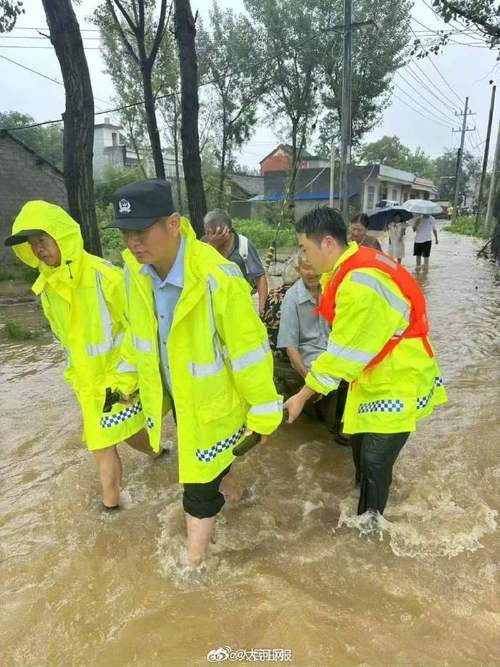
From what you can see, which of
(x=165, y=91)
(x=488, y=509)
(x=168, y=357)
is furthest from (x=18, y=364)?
(x=165, y=91)

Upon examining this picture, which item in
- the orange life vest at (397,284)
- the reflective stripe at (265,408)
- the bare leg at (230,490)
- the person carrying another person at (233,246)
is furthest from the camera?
the person carrying another person at (233,246)

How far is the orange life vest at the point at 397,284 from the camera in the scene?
2.24 m

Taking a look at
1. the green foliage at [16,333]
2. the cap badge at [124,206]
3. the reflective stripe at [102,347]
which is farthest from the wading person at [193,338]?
the green foliage at [16,333]

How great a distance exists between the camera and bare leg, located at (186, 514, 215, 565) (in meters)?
2.42

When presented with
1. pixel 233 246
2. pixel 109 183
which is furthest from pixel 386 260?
pixel 109 183

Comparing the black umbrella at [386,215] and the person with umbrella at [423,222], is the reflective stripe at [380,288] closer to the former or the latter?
the black umbrella at [386,215]

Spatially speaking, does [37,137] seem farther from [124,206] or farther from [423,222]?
[124,206]

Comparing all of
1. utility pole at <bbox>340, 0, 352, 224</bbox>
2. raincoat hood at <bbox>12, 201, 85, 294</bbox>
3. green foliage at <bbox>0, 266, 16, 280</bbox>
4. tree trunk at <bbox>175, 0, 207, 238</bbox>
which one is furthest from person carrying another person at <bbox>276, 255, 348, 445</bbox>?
green foliage at <bbox>0, 266, 16, 280</bbox>

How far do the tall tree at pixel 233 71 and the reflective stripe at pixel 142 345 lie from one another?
25017mm

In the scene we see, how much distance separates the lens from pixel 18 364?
6305 mm

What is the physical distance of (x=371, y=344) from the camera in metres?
2.20

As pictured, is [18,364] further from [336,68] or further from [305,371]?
[336,68]

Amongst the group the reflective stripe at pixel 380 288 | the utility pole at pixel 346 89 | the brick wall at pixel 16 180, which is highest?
the utility pole at pixel 346 89

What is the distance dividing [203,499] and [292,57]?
25441mm
